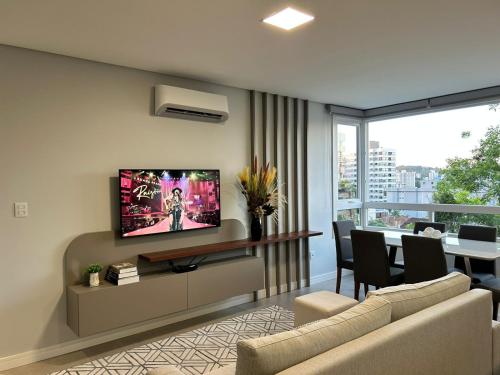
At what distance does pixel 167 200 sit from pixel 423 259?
93.9 inches

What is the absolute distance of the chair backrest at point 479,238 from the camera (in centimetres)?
379

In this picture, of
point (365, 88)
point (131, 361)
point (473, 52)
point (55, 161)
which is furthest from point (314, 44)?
point (131, 361)

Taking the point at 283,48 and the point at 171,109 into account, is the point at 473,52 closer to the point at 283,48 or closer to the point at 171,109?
the point at 283,48

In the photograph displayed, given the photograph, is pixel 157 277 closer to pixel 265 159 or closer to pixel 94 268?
pixel 94 268

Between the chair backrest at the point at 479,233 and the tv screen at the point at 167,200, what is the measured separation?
2694mm

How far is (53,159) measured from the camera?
10.3 ft

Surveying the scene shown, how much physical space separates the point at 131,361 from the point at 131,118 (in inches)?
82.5

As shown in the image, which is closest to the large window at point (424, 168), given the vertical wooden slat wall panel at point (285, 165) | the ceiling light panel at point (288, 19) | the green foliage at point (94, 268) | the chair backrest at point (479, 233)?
the chair backrest at point (479, 233)

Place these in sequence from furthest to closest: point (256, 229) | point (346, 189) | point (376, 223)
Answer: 1. point (376, 223)
2. point (346, 189)
3. point (256, 229)

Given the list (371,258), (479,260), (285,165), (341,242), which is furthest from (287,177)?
(479,260)

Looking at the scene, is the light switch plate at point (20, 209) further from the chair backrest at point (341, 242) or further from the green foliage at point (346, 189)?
the green foliage at point (346, 189)

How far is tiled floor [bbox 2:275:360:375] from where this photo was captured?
2.97 metres

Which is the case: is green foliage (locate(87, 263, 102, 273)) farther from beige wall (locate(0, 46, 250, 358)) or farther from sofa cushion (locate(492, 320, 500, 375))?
sofa cushion (locate(492, 320, 500, 375))

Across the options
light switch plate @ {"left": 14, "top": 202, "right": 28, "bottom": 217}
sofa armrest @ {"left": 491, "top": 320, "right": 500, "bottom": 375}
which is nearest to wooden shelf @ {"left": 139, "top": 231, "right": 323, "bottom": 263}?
light switch plate @ {"left": 14, "top": 202, "right": 28, "bottom": 217}
